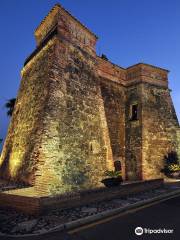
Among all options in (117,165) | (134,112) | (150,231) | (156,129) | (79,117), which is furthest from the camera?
(134,112)

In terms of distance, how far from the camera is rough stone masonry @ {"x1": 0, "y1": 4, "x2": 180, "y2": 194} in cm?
1174

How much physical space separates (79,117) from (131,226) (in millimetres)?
8577

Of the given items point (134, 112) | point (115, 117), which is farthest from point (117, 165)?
point (134, 112)

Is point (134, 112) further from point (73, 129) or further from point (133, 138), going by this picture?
point (73, 129)

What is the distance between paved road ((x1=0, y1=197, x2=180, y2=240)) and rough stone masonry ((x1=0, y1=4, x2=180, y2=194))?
4844 mm

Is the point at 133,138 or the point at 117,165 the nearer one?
the point at 117,165

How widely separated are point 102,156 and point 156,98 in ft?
27.9

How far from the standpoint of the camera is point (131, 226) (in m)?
6.05

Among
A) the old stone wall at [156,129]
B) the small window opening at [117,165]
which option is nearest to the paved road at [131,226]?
the small window opening at [117,165]

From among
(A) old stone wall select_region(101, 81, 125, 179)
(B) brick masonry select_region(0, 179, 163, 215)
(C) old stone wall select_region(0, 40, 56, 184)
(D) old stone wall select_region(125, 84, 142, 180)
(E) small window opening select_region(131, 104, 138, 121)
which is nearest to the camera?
(B) brick masonry select_region(0, 179, 163, 215)

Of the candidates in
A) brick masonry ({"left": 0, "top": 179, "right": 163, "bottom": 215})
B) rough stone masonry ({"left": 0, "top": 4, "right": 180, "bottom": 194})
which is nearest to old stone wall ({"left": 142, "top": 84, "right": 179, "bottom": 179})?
rough stone masonry ({"left": 0, "top": 4, "right": 180, "bottom": 194})

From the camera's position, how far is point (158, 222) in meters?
6.41

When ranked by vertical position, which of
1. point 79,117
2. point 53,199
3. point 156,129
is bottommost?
point 53,199

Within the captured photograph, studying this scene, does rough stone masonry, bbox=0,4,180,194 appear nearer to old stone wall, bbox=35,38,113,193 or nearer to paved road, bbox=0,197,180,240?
old stone wall, bbox=35,38,113,193
